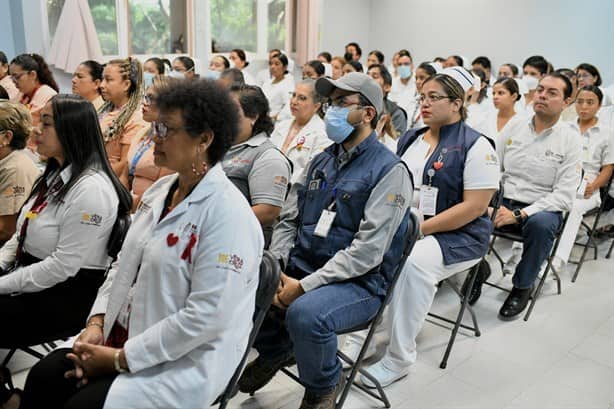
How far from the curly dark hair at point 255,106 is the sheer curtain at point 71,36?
4469 mm

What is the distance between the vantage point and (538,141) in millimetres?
3424

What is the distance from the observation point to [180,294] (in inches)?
58.1

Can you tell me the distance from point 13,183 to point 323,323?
57.6 inches

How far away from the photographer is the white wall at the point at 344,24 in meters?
10.2

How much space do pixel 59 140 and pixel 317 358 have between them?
1.23 meters

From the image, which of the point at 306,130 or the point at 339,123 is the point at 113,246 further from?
the point at 306,130

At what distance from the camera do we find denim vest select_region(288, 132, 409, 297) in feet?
7.06

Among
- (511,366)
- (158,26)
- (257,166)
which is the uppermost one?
(158,26)

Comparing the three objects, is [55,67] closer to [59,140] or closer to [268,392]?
[59,140]

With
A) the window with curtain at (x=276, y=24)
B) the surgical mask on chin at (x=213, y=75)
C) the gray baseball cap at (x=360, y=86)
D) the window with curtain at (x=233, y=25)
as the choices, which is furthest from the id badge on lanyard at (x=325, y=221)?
the window with curtain at (x=276, y=24)

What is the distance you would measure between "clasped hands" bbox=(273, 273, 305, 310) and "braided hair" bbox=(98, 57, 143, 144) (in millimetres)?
1707

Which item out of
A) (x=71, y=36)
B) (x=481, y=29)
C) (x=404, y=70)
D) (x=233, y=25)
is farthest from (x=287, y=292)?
(x=481, y=29)

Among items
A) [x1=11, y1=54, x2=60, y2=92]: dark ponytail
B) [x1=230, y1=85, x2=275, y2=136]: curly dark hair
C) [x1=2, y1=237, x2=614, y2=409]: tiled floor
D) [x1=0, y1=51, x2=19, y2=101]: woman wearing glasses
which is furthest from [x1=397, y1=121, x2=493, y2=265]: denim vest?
[x1=0, y1=51, x2=19, y2=101]: woman wearing glasses

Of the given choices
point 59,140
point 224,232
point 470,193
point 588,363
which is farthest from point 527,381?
point 59,140
